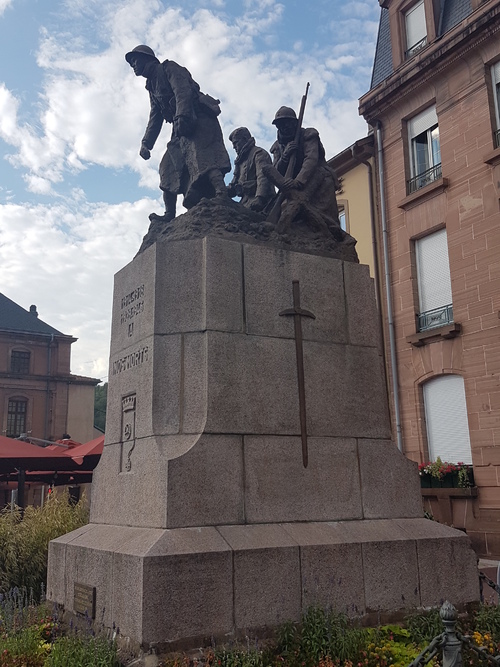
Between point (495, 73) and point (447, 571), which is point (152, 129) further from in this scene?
point (495, 73)

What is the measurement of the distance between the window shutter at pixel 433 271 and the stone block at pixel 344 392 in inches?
422

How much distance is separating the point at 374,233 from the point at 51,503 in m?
13.0

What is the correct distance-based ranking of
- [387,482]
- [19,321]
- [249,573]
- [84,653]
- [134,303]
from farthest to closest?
[19,321], [134,303], [387,482], [249,573], [84,653]

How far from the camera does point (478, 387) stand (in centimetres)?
1595

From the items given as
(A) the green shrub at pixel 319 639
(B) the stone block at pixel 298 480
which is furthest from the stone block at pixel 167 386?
(A) the green shrub at pixel 319 639

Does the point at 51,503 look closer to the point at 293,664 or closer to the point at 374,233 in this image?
the point at 293,664

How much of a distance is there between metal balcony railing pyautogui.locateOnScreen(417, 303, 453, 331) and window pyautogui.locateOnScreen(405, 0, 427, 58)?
705 centimetres

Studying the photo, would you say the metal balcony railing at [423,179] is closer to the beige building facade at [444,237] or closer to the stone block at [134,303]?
the beige building facade at [444,237]

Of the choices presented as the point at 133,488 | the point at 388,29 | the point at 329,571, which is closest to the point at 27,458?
the point at 133,488

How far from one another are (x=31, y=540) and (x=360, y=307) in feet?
15.4

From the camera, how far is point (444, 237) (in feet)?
58.2

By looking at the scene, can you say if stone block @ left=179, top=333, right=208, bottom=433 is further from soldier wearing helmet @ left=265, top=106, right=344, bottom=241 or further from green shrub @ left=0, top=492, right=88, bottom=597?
green shrub @ left=0, top=492, right=88, bottom=597

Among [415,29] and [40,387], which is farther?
[40,387]

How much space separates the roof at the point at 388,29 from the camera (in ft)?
58.2
